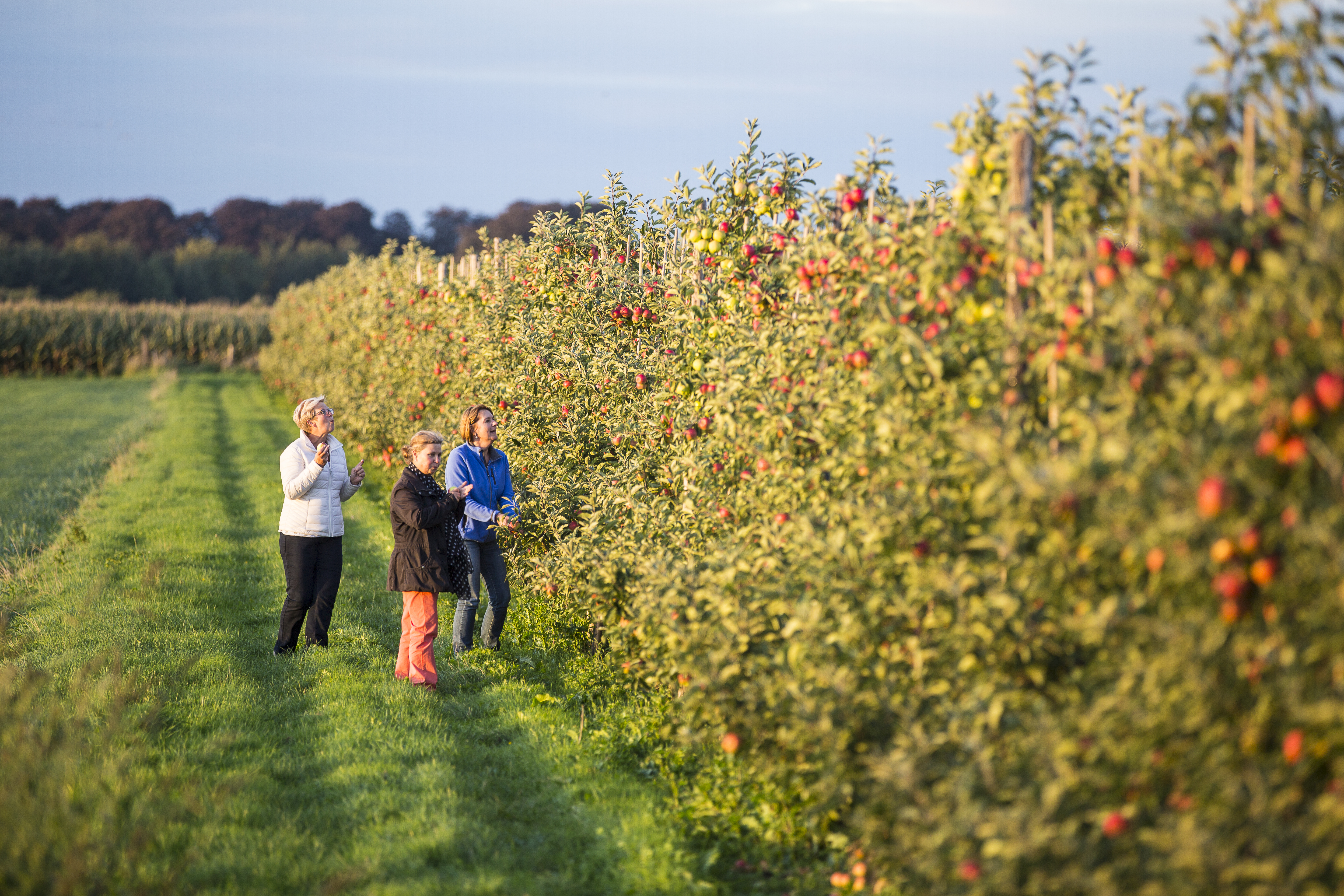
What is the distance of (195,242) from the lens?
245 ft

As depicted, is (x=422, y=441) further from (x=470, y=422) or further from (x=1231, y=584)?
(x=1231, y=584)

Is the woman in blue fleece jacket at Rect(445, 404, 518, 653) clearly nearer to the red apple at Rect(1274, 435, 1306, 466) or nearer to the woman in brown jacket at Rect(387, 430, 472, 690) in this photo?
the woman in brown jacket at Rect(387, 430, 472, 690)

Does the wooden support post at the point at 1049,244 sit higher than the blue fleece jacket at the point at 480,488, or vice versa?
the wooden support post at the point at 1049,244

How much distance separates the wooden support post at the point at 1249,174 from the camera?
2705 millimetres

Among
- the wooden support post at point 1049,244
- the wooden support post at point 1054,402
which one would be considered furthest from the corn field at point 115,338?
the wooden support post at point 1054,402

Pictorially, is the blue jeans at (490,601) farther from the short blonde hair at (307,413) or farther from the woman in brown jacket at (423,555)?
the short blonde hair at (307,413)

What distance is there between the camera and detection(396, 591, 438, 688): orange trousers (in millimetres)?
6062

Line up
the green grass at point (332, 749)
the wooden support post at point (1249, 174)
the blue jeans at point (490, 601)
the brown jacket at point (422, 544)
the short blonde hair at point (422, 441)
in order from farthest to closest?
the blue jeans at point (490, 601), the short blonde hair at point (422, 441), the brown jacket at point (422, 544), the green grass at point (332, 749), the wooden support post at point (1249, 174)

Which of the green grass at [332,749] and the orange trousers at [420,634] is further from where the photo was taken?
the orange trousers at [420,634]

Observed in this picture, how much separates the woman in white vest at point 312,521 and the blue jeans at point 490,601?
94 cm

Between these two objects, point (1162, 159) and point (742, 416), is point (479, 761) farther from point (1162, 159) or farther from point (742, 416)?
point (1162, 159)

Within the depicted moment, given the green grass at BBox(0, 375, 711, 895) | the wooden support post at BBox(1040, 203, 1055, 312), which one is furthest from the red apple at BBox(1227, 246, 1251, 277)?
the green grass at BBox(0, 375, 711, 895)

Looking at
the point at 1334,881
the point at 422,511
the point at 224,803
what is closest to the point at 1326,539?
the point at 1334,881

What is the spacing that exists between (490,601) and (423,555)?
1008 millimetres
